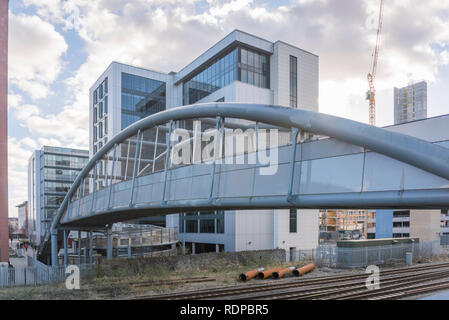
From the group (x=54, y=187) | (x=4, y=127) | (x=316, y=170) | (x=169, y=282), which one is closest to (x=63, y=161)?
(x=54, y=187)

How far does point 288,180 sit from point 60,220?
31202mm

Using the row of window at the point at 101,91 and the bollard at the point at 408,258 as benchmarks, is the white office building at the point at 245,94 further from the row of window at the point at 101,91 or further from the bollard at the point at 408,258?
the bollard at the point at 408,258

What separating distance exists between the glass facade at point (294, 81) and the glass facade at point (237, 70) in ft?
9.79

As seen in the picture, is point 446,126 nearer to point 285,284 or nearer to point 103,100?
point 285,284

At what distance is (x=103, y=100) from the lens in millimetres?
59438

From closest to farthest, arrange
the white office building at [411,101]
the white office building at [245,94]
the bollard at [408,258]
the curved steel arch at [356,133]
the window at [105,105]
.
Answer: the curved steel arch at [356,133]
the bollard at [408,258]
the white office building at [245,94]
the window at [105,105]
the white office building at [411,101]

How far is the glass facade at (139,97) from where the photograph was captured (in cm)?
5656

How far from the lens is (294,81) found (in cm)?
4684

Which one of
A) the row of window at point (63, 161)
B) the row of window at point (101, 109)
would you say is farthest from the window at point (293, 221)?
the row of window at point (63, 161)

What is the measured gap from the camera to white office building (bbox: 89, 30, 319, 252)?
42625mm

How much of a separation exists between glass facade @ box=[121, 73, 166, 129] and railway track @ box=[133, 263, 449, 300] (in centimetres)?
4088

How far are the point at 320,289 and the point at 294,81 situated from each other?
3251cm
